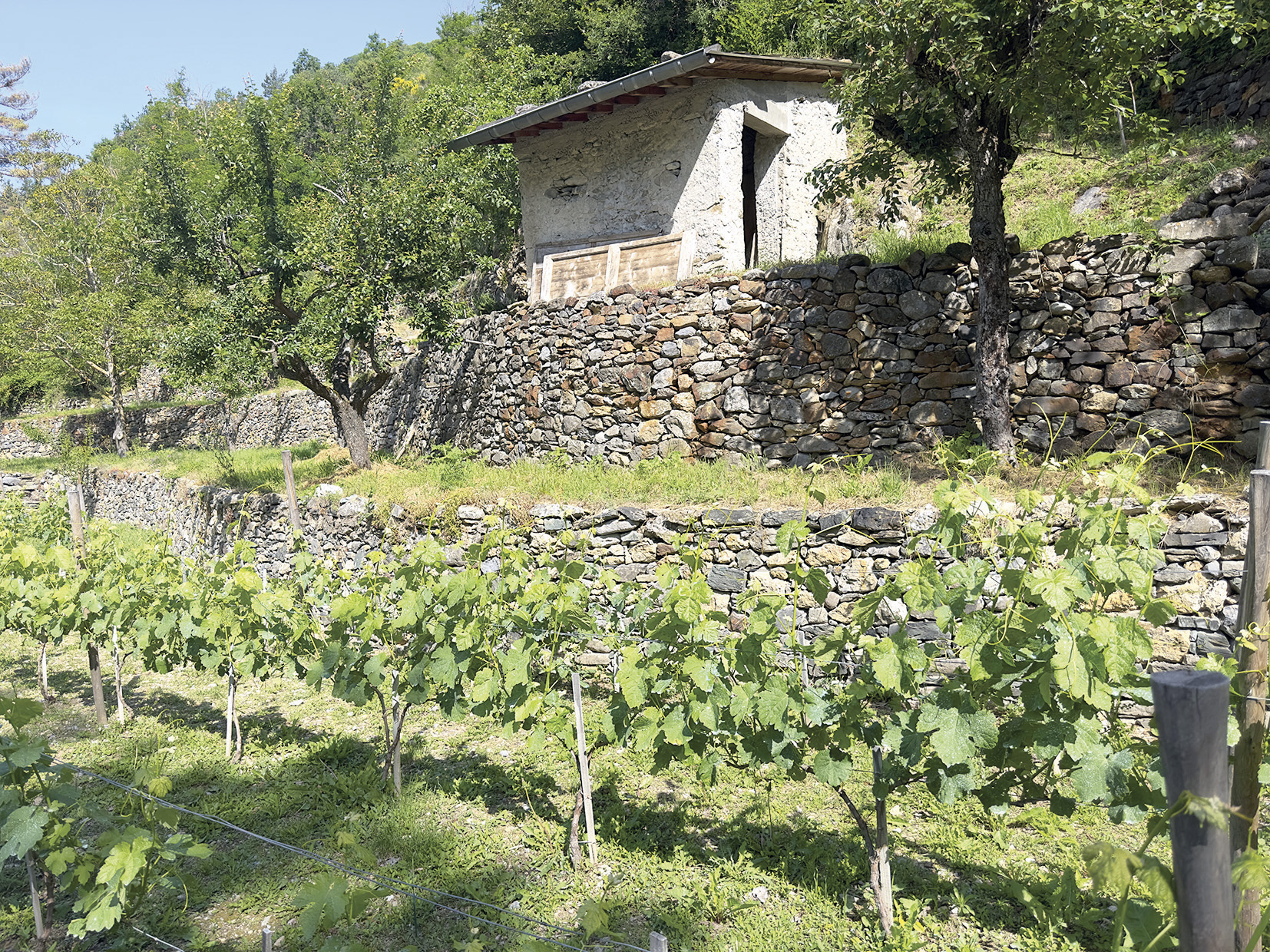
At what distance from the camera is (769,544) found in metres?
6.39

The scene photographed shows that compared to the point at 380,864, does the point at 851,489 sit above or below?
above

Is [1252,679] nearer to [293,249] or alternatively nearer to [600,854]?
[600,854]

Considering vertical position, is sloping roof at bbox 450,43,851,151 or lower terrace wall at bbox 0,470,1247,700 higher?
sloping roof at bbox 450,43,851,151

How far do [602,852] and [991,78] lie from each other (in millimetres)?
6577

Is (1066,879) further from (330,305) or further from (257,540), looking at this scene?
(330,305)

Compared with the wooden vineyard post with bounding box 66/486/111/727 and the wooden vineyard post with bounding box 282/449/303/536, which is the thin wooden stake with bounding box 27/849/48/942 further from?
the wooden vineyard post with bounding box 282/449/303/536

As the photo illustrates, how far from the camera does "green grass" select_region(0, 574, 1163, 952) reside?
340cm

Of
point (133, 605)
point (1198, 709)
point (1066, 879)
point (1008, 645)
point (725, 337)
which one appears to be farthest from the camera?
point (725, 337)

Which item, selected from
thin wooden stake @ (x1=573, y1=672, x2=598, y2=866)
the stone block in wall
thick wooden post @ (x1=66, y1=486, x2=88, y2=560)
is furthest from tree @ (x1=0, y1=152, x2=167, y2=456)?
the stone block in wall

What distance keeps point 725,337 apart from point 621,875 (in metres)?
6.33

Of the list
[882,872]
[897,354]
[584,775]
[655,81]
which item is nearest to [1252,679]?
[882,872]

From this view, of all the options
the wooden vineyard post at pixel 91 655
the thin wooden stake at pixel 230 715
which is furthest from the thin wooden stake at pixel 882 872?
the wooden vineyard post at pixel 91 655

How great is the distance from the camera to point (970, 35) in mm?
6055

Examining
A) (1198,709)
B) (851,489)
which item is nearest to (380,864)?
(1198,709)
